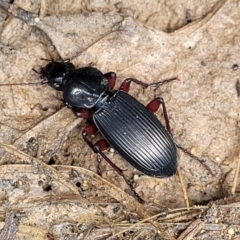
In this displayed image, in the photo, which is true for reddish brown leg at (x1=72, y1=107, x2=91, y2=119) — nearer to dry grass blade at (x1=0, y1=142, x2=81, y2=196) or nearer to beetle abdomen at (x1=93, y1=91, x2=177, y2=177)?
beetle abdomen at (x1=93, y1=91, x2=177, y2=177)

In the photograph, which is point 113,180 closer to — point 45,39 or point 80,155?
point 80,155

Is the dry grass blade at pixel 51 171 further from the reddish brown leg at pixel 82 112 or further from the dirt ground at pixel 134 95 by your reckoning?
the reddish brown leg at pixel 82 112

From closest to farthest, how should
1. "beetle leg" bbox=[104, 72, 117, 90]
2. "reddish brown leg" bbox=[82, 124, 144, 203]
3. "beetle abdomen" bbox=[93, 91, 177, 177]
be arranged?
"beetle abdomen" bbox=[93, 91, 177, 177]
"reddish brown leg" bbox=[82, 124, 144, 203]
"beetle leg" bbox=[104, 72, 117, 90]

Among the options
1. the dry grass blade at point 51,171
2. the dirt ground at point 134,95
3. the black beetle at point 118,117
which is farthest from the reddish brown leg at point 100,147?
the dry grass blade at point 51,171

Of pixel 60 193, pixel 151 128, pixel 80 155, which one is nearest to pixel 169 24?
pixel 151 128

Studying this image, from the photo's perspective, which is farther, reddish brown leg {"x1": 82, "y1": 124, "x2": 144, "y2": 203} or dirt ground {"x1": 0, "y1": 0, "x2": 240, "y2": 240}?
reddish brown leg {"x1": 82, "y1": 124, "x2": 144, "y2": 203}

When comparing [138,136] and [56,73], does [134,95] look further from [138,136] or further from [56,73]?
[56,73]

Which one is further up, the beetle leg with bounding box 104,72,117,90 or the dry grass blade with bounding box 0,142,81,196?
the beetle leg with bounding box 104,72,117,90

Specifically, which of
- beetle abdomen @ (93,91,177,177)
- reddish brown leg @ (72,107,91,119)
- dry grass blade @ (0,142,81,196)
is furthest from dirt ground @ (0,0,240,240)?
beetle abdomen @ (93,91,177,177)
